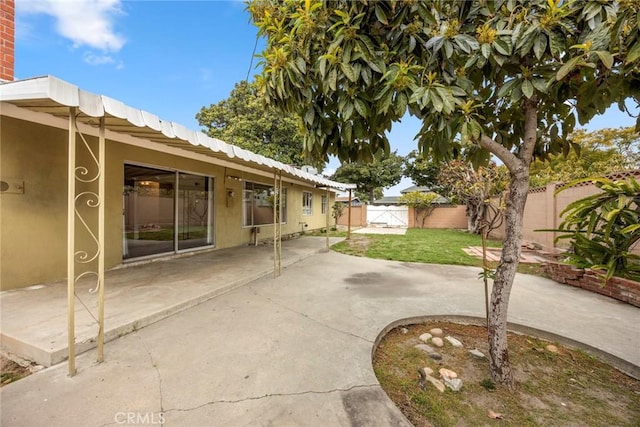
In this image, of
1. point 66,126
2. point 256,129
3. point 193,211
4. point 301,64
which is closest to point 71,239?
point 301,64

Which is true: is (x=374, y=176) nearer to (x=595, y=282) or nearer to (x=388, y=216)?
(x=388, y=216)

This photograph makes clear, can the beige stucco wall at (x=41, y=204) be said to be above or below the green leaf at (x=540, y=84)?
below

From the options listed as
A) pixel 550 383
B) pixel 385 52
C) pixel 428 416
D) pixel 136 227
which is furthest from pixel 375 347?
pixel 136 227

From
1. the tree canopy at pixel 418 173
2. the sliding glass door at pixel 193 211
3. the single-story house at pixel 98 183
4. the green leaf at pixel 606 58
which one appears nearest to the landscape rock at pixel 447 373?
the green leaf at pixel 606 58

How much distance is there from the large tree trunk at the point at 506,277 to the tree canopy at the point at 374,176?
22.8 metres

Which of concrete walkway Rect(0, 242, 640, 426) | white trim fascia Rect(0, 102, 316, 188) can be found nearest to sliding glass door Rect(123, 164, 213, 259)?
white trim fascia Rect(0, 102, 316, 188)

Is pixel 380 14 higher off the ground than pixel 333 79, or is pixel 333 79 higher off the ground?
pixel 380 14

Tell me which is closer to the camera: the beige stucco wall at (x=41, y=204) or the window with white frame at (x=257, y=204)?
the beige stucco wall at (x=41, y=204)

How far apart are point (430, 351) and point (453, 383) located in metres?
0.53

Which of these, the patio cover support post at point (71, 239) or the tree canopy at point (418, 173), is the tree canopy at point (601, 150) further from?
the patio cover support post at point (71, 239)

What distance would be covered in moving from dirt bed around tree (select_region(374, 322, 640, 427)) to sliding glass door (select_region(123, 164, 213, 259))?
5.20 metres

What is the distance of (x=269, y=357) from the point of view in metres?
2.44

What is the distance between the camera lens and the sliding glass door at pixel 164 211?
526 cm

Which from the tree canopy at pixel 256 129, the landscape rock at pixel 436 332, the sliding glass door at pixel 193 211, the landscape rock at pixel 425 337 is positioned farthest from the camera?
the tree canopy at pixel 256 129
